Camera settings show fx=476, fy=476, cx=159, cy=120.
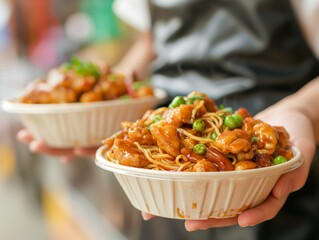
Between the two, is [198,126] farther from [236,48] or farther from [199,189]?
[236,48]

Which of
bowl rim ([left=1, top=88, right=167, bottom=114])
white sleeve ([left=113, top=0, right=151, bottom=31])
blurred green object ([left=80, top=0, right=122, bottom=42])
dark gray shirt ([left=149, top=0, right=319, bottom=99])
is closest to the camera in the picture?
bowl rim ([left=1, top=88, right=167, bottom=114])

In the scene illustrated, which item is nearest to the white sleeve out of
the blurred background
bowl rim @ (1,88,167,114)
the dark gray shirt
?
the dark gray shirt

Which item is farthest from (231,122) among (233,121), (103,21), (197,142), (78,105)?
(103,21)

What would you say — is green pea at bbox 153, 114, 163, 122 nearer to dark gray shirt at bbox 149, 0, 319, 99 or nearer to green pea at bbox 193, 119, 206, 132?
green pea at bbox 193, 119, 206, 132

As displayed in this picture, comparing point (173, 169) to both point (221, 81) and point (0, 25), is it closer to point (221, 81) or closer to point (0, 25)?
point (221, 81)

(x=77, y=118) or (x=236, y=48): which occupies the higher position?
(x=236, y=48)

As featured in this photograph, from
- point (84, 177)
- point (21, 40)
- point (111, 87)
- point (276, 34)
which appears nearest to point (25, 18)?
point (21, 40)
